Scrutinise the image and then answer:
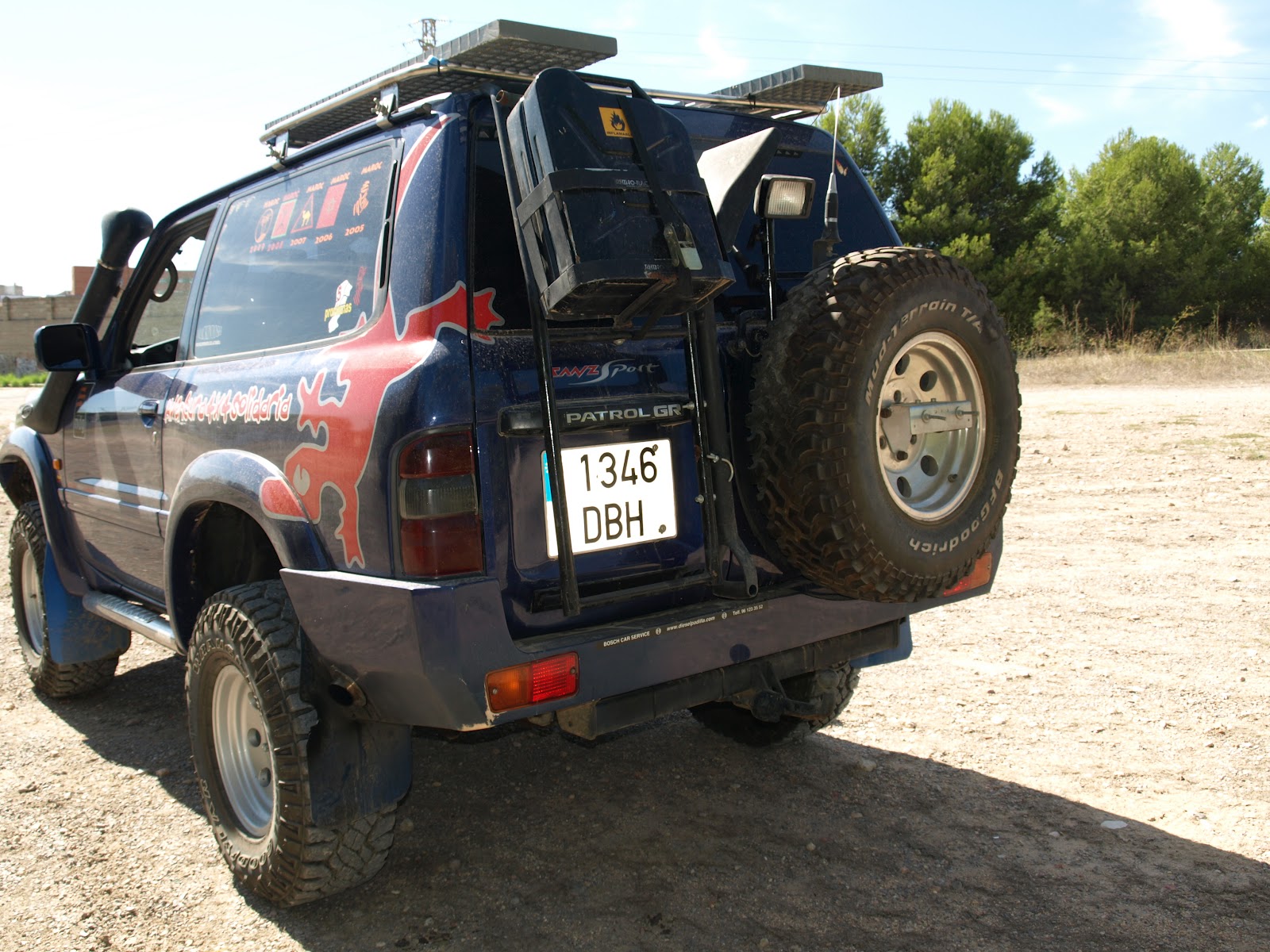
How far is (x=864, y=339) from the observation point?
8.09 ft

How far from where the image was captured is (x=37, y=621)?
4.65m

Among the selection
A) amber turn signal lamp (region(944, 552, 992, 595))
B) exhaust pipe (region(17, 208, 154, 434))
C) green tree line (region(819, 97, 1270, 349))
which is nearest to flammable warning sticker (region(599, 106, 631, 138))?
amber turn signal lamp (region(944, 552, 992, 595))

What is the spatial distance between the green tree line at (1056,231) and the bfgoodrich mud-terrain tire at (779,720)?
27.3m

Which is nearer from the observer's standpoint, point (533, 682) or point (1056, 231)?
point (533, 682)

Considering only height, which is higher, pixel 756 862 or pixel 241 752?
pixel 241 752

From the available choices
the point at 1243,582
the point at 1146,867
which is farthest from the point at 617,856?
the point at 1243,582

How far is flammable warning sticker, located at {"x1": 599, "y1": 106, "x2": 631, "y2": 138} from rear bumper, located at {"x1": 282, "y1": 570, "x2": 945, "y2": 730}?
1065mm

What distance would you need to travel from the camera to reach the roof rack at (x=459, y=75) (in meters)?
2.48

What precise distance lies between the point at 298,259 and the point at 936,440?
1.89m

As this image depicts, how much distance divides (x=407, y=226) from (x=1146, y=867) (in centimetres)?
263

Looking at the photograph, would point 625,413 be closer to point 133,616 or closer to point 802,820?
point 802,820

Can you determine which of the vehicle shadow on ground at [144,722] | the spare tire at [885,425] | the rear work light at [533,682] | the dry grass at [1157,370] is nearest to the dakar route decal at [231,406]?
the rear work light at [533,682]

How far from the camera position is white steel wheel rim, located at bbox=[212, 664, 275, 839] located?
113 inches

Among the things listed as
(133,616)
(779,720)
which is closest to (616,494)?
(779,720)
